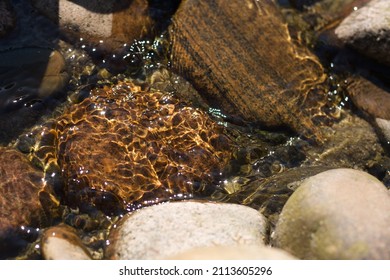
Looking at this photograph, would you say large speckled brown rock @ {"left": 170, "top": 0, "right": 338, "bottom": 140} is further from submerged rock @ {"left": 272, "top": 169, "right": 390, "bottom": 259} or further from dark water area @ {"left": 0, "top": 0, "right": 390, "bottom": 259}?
submerged rock @ {"left": 272, "top": 169, "right": 390, "bottom": 259}

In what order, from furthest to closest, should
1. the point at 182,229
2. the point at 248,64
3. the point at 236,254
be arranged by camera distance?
the point at 248,64 → the point at 182,229 → the point at 236,254

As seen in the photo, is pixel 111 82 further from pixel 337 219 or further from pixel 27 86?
pixel 337 219

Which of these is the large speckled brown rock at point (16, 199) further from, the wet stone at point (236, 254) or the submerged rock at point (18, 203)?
the wet stone at point (236, 254)

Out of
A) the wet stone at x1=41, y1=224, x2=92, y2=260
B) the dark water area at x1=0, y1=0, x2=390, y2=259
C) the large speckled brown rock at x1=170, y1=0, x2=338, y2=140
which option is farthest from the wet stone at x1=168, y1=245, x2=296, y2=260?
the large speckled brown rock at x1=170, y1=0, x2=338, y2=140

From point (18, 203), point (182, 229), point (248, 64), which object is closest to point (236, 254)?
point (182, 229)

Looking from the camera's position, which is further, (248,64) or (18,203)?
(248,64)

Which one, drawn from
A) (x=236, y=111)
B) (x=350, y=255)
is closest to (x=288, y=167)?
(x=236, y=111)
